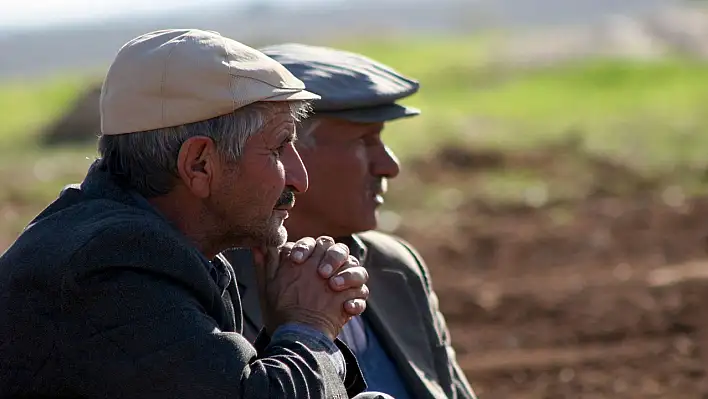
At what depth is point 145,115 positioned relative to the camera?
101 inches

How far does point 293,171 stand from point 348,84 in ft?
3.67

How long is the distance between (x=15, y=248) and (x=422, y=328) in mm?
1606

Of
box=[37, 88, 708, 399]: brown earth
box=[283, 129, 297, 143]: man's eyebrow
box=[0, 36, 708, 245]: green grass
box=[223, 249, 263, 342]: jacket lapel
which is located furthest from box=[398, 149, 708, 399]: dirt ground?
box=[283, 129, 297, 143]: man's eyebrow

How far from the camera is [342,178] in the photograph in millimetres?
3822

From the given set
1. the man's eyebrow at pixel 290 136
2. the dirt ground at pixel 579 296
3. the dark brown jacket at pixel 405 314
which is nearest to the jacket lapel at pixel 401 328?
the dark brown jacket at pixel 405 314

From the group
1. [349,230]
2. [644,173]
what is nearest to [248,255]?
[349,230]

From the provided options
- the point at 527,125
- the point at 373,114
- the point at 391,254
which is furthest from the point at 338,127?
the point at 527,125

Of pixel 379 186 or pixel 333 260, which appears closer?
pixel 333 260

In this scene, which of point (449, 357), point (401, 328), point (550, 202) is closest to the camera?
point (401, 328)

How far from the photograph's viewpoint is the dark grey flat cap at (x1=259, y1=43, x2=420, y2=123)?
379 centimetres

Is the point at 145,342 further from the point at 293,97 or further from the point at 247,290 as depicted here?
the point at 247,290

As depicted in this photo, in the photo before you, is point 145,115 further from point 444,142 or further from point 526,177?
point 444,142

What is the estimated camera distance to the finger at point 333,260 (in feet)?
8.75

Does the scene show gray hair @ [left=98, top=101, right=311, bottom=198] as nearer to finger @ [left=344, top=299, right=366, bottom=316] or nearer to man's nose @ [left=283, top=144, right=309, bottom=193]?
man's nose @ [left=283, top=144, right=309, bottom=193]
